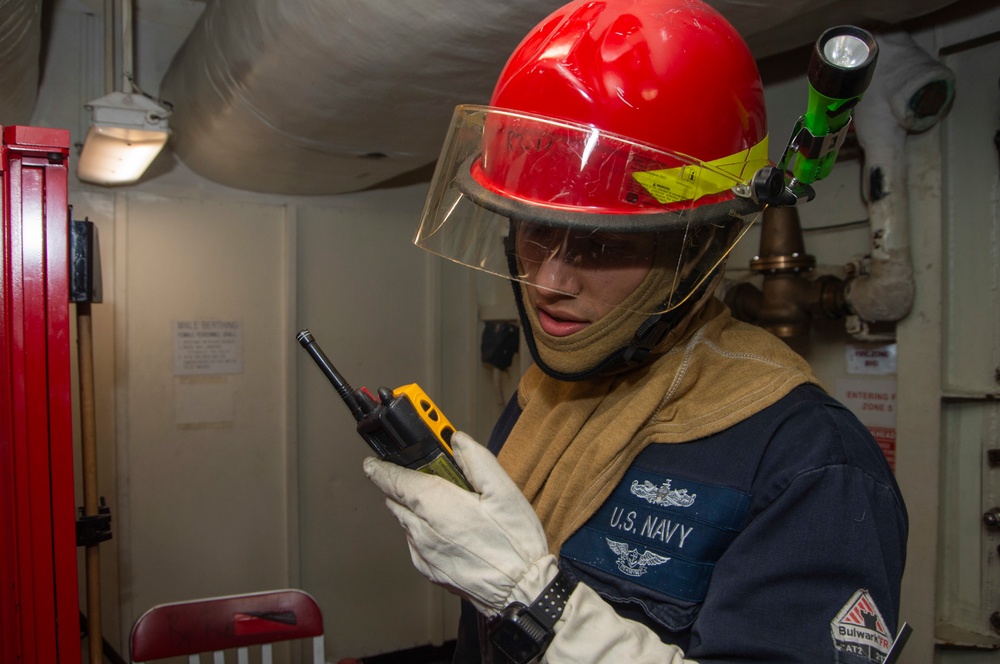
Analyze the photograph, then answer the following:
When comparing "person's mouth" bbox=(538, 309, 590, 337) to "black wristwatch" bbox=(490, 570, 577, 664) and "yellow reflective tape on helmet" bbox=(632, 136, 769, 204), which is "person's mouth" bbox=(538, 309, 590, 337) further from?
"black wristwatch" bbox=(490, 570, 577, 664)

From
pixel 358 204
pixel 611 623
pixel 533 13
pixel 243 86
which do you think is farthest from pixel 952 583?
Result: pixel 358 204

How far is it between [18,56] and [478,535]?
1.63m

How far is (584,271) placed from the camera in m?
0.90

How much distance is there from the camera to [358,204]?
2834 mm

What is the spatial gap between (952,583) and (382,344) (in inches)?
82.3

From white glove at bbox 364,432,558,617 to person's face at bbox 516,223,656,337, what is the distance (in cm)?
22

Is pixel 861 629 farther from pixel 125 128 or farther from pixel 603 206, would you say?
pixel 125 128

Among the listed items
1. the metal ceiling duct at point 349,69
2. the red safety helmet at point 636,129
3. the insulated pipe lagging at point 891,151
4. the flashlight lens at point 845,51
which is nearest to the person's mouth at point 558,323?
the red safety helmet at point 636,129

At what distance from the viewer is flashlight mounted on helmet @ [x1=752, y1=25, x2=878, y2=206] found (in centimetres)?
75

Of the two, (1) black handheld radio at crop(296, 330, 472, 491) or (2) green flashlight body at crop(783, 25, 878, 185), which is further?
(1) black handheld radio at crop(296, 330, 472, 491)

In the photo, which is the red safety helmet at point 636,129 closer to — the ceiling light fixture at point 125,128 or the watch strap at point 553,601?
the watch strap at point 553,601

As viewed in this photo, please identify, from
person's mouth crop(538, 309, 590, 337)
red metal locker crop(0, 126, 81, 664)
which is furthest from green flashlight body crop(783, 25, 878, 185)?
red metal locker crop(0, 126, 81, 664)

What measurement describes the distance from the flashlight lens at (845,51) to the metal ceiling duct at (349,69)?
1.52 feet

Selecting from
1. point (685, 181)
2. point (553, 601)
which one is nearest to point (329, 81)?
point (685, 181)
